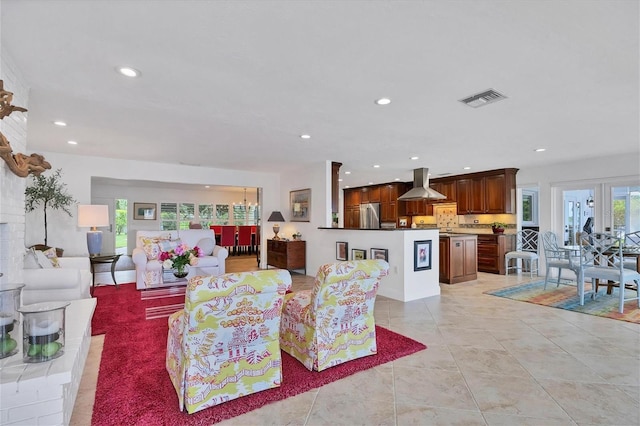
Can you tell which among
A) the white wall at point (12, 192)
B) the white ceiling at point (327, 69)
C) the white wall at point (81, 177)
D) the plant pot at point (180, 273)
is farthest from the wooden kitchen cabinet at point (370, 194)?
the white wall at point (12, 192)

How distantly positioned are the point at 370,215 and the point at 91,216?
23.4ft

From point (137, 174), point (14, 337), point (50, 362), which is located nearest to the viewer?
point (50, 362)

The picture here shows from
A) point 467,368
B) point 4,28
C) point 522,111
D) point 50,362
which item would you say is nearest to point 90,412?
point 50,362

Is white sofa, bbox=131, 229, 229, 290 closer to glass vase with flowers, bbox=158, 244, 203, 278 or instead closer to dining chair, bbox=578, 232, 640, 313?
glass vase with flowers, bbox=158, 244, 203, 278

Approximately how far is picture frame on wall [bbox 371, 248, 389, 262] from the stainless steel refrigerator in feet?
15.3

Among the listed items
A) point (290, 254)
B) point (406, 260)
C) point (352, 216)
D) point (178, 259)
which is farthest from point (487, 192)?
point (178, 259)

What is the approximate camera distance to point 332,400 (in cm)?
212

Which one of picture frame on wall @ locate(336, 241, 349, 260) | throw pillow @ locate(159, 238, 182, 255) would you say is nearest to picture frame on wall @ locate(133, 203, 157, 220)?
throw pillow @ locate(159, 238, 182, 255)

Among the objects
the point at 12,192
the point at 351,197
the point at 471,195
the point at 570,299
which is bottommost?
the point at 570,299

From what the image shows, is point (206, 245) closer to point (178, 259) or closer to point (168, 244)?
point (168, 244)

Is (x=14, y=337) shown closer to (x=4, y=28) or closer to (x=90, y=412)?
(x=90, y=412)

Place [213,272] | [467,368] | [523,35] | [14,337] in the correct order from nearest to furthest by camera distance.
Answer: [14,337], [523,35], [467,368], [213,272]

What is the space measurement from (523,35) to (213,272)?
541 centimetres

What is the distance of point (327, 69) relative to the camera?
2430 mm
